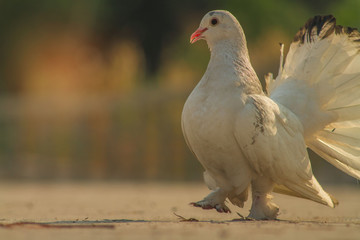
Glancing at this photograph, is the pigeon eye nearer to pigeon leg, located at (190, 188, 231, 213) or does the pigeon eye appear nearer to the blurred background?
pigeon leg, located at (190, 188, 231, 213)

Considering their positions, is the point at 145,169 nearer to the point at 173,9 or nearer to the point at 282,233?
the point at 173,9

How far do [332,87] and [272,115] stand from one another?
3.41 ft

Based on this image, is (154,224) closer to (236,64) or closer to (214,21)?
(236,64)

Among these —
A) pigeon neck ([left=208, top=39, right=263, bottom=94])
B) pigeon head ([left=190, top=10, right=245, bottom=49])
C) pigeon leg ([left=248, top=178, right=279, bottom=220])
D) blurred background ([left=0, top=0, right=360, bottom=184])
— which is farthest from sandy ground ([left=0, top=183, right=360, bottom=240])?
blurred background ([left=0, top=0, right=360, bottom=184])

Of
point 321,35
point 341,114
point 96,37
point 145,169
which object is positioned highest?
point 96,37

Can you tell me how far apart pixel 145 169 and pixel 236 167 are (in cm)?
1028

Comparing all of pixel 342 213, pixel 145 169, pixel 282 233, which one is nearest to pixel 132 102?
pixel 145 169

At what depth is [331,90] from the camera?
20.3ft

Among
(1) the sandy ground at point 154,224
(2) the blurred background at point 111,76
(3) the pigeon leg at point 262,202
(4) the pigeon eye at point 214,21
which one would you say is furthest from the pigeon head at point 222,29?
(2) the blurred background at point 111,76

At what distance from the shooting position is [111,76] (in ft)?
79.6

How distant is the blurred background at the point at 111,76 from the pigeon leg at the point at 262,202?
5.15 meters

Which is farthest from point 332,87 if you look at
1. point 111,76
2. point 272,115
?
point 111,76

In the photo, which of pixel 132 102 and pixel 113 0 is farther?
pixel 113 0

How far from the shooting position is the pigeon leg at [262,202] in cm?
561
